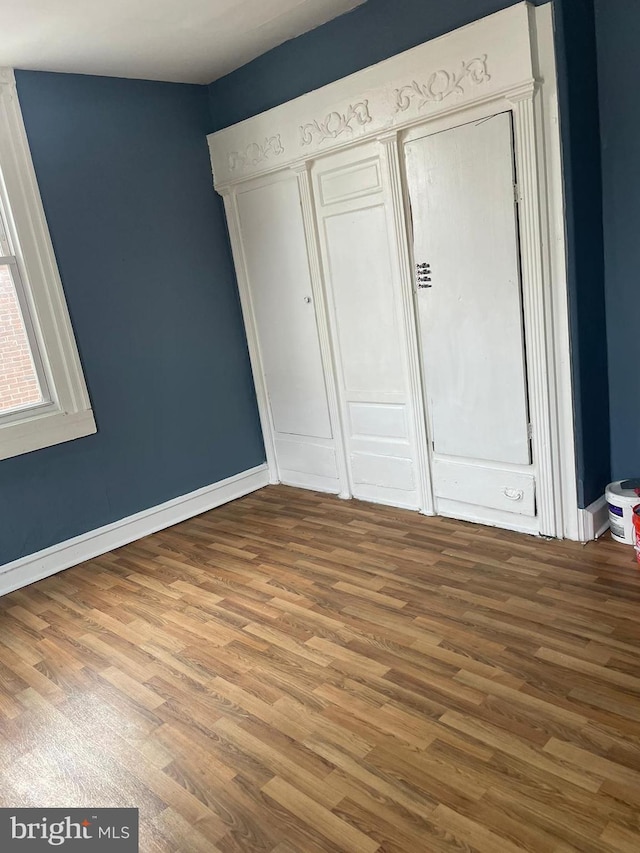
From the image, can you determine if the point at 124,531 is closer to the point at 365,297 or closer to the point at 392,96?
the point at 365,297

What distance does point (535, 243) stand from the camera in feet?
9.70

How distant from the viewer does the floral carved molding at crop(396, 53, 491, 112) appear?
2.93 meters

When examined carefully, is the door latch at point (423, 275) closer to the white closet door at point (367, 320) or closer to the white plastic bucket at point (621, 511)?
the white closet door at point (367, 320)

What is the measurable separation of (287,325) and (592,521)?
85.5 inches

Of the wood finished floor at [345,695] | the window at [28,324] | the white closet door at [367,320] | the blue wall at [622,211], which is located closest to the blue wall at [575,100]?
the blue wall at [622,211]

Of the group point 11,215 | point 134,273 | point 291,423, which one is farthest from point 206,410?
point 11,215

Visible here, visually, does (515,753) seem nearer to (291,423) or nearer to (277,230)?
(291,423)

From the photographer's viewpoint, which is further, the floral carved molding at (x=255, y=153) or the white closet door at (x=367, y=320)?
the floral carved molding at (x=255, y=153)

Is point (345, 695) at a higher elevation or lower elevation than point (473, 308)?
lower

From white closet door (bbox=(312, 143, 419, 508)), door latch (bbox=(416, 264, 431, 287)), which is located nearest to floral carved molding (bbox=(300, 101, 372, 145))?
white closet door (bbox=(312, 143, 419, 508))

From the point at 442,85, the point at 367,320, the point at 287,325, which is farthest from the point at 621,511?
the point at 287,325

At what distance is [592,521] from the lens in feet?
10.4

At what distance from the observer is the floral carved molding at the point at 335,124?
3.41 metres

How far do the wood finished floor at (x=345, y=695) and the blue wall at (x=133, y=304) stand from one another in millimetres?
598
